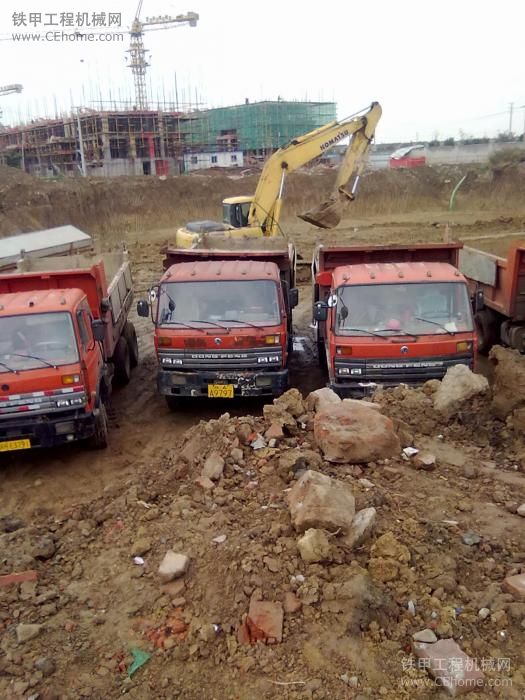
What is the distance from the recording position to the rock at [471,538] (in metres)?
4.42

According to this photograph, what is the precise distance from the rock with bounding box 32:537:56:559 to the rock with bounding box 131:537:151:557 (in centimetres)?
82

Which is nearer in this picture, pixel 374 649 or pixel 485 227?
pixel 374 649

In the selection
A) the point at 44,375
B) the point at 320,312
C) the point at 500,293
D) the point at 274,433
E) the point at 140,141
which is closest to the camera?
the point at 274,433

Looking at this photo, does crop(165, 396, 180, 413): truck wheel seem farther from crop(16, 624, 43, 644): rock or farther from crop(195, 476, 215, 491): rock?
crop(16, 624, 43, 644): rock

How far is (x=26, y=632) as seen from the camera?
406 cm

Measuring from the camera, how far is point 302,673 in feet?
11.6

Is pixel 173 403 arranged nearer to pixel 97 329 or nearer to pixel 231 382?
pixel 231 382

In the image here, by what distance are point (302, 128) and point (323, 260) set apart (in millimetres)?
58350

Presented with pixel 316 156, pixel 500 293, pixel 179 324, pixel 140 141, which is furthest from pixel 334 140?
pixel 140 141

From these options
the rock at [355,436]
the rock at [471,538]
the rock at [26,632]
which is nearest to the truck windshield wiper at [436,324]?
the rock at [355,436]

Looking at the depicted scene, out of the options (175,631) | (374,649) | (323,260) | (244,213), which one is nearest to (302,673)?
(374,649)

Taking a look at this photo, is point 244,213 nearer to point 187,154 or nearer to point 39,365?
point 39,365

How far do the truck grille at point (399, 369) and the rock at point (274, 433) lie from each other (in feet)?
7.07

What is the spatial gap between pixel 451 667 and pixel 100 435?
588 centimetres
